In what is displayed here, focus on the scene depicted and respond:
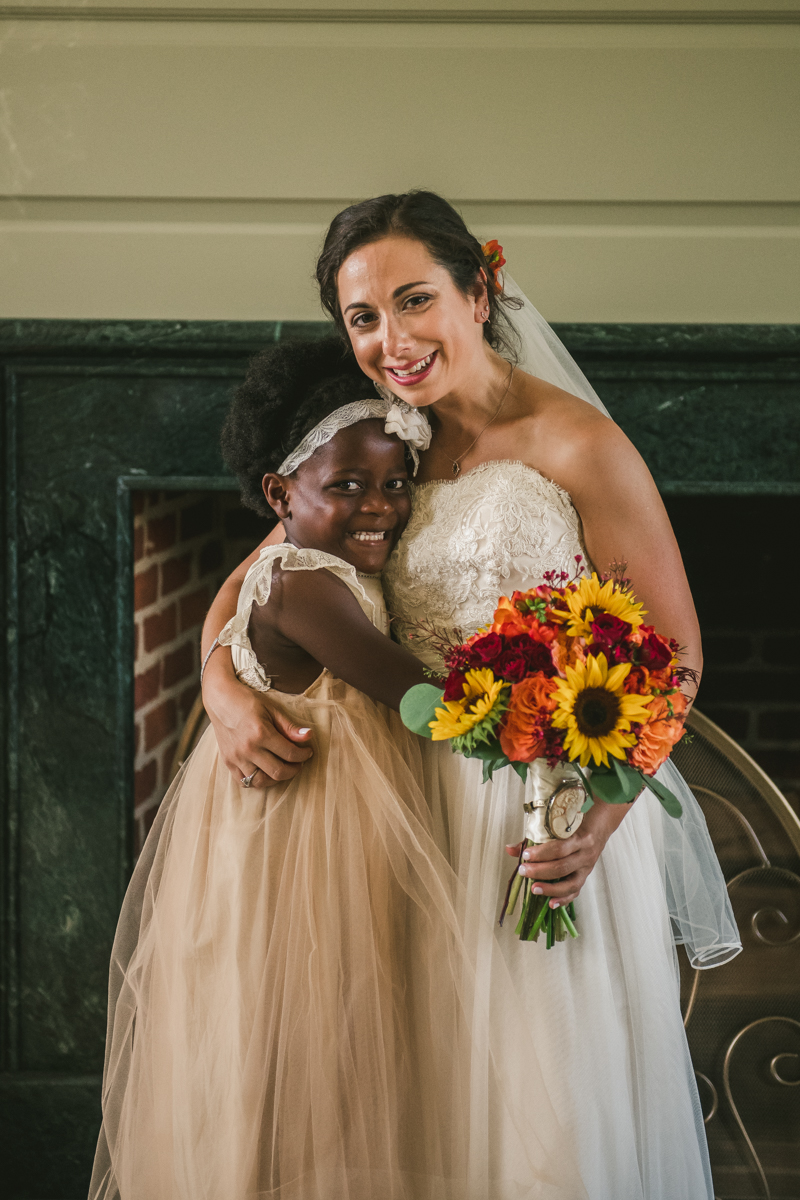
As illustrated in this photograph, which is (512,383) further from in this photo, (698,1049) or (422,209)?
(698,1049)

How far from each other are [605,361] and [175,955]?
1453 mm

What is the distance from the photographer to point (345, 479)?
1559mm

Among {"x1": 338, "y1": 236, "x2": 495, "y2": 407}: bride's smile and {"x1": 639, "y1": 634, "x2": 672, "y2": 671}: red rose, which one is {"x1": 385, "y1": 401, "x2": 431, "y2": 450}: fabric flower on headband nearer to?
{"x1": 338, "y1": 236, "x2": 495, "y2": 407}: bride's smile

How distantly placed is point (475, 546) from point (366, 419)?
0.28 metres

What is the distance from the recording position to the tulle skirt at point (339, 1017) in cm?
140

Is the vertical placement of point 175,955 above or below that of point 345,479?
below

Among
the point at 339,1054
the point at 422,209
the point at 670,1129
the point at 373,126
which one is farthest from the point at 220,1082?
the point at 373,126

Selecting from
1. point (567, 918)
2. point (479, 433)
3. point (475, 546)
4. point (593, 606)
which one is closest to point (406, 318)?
point (479, 433)

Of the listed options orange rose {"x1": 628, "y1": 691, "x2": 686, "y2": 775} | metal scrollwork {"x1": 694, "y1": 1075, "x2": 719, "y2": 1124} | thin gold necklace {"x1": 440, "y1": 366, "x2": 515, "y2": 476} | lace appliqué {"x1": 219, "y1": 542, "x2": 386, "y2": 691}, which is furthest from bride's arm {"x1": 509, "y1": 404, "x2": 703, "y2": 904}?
metal scrollwork {"x1": 694, "y1": 1075, "x2": 719, "y2": 1124}

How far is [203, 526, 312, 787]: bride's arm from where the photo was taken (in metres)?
1.49

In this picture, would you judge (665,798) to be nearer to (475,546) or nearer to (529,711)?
(529,711)

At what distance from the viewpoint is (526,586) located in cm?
156

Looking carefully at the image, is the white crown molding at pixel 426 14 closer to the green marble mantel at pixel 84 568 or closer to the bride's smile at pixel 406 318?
the green marble mantel at pixel 84 568

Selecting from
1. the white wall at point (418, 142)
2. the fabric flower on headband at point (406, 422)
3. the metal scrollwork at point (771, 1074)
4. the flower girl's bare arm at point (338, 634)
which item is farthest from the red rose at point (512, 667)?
the metal scrollwork at point (771, 1074)
